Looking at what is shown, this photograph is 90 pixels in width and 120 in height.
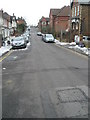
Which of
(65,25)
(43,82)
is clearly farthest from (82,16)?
(43,82)

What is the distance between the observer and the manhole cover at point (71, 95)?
19.5 feet

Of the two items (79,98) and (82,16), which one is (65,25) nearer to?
(82,16)

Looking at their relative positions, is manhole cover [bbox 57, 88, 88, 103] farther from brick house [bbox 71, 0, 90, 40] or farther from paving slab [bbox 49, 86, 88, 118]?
brick house [bbox 71, 0, 90, 40]

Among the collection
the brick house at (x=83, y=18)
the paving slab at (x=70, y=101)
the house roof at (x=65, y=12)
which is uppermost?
the house roof at (x=65, y=12)

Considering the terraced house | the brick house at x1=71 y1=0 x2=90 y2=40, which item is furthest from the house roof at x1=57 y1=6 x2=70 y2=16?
the brick house at x1=71 y1=0 x2=90 y2=40

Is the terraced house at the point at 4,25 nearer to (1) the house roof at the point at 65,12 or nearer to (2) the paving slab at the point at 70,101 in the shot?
(1) the house roof at the point at 65,12

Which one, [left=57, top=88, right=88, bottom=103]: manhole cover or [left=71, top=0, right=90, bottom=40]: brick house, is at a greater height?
[left=71, top=0, right=90, bottom=40]: brick house

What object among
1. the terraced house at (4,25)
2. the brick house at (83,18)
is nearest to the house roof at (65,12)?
the terraced house at (4,25)

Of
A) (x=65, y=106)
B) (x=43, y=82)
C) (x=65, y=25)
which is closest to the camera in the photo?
(x=65, y=106)

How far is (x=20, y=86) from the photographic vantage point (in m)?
7.48

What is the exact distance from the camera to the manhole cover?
595 centimetres

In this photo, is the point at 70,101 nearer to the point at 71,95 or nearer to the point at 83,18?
the point at 71,95

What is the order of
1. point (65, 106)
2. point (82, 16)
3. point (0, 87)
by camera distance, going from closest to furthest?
point (65, 106)
point (0, 87)
point (82, 16)

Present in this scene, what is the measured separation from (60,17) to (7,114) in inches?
2486
